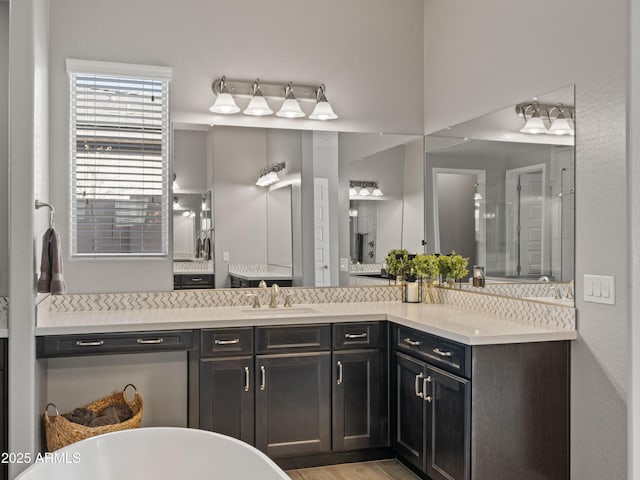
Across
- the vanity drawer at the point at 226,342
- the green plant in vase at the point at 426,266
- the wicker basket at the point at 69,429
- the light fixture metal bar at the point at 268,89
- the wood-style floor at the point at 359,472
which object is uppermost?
the light fixture metal bar at the point at 268,89

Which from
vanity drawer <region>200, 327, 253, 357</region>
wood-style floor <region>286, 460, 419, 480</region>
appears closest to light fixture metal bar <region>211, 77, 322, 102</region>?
vanity drawer <region>200, 327, 253, 357</region>

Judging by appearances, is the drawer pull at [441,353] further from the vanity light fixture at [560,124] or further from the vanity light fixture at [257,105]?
the vanity light fixture at [257,105]

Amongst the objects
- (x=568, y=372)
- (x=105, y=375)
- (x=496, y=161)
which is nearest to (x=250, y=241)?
(x=105, y=375)

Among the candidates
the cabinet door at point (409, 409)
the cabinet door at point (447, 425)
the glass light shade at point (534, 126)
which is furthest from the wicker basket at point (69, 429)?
the glass light shade at point (534, 126)

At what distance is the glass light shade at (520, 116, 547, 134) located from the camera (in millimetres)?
3079

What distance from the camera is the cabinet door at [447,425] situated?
109 inches

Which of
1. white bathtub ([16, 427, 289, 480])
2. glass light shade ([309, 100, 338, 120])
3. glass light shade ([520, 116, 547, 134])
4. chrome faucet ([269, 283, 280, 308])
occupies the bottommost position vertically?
white bathtub ([16, 427, 289, 480])

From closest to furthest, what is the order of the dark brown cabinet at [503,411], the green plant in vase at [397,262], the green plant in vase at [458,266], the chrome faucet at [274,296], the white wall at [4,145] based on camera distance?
the dark brown cabinet at [503,411] < the white wall at [4,145] < the green plant in vase at [458,266] < the chrome faucet at [274,296] < the green plant in vase at [397,262]

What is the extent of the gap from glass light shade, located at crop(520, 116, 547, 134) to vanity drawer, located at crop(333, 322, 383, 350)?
4.62 feet

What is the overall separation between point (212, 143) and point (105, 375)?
1.60 metres

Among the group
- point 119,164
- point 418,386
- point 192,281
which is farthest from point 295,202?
point 418,386

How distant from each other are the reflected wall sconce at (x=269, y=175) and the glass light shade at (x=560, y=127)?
1759 millimetres

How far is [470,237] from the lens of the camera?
3762 millimetres

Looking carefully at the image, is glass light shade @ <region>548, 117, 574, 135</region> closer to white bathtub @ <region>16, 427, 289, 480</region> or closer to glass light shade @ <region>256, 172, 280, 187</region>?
glass light shade @ <region>256, 172, 280, 187</region>
